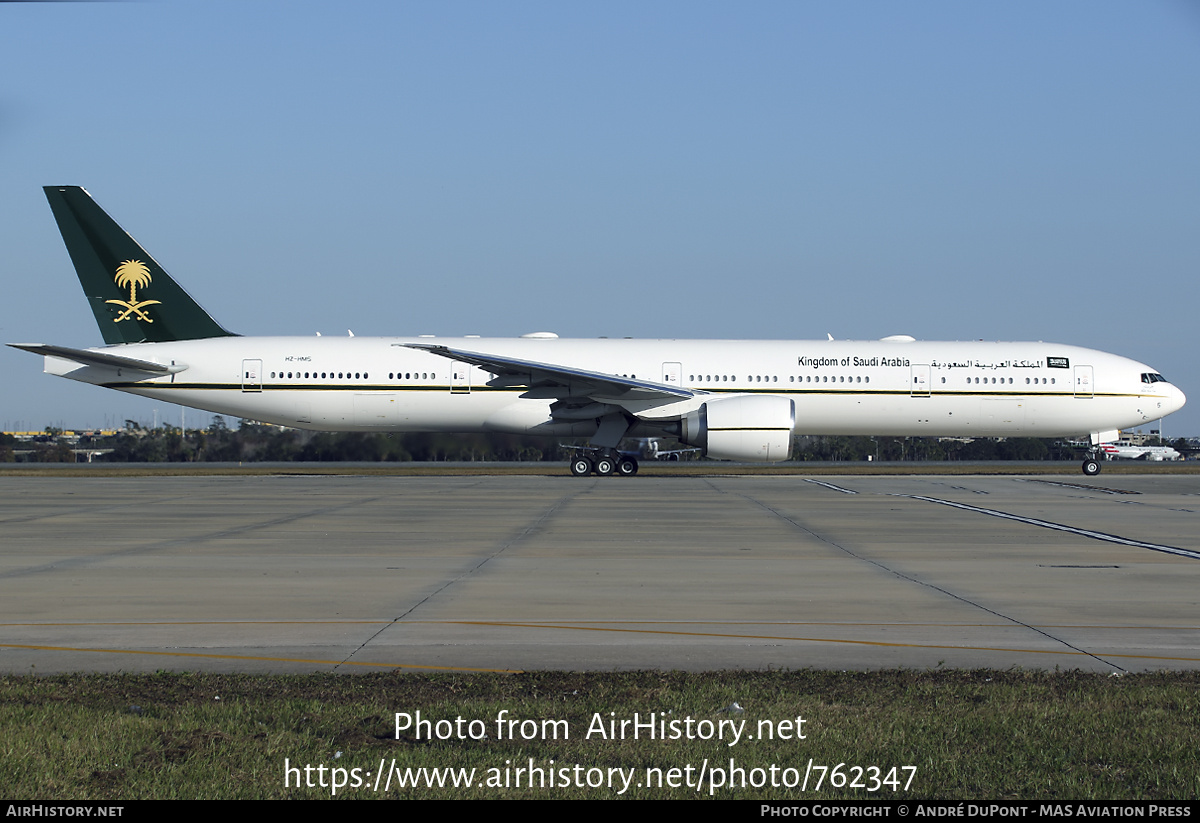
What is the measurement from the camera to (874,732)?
512 centimetres

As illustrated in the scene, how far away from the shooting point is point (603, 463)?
30.5 meters

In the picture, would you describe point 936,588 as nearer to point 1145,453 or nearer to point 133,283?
point 133,283

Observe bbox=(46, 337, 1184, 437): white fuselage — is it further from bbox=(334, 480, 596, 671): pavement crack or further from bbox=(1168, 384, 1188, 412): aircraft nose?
bbox=(334, 480, 596, 671): pavement crack

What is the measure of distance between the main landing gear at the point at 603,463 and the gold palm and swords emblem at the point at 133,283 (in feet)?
41.1

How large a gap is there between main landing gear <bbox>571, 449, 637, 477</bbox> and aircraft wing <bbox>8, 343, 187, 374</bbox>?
11.1 meters

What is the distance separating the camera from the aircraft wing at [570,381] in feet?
89.4

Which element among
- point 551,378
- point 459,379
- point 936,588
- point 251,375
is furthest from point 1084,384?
point 936,588

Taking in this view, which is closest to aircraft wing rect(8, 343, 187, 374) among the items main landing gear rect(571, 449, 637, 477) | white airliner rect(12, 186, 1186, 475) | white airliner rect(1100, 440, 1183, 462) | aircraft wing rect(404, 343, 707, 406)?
white airliner rect(12, 186, 1186, 475)

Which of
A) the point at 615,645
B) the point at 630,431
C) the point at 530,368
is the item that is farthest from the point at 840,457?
the point at 615,645

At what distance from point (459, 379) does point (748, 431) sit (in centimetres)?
813

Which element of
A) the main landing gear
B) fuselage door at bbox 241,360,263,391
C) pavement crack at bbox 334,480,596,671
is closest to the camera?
pavement crack at bbox 334,480,596,671

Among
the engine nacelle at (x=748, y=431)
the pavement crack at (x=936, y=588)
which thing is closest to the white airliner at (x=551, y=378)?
the engine nacelle at (x=748, y=431)

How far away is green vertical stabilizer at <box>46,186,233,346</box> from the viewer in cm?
2931
